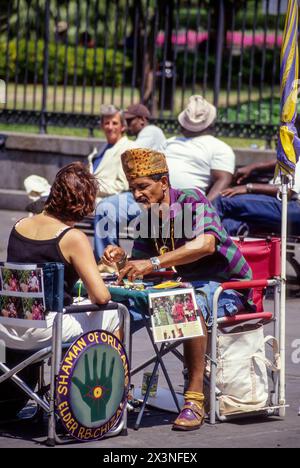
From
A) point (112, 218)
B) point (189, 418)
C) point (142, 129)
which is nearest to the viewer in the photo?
point (189, 418)

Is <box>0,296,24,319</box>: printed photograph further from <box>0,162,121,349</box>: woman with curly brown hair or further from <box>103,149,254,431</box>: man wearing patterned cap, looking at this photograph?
<box>103,149,254,431</box>: man wearing patterned cap

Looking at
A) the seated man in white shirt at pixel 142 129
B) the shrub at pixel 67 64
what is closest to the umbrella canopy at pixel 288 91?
the seated man in white shirt at pixel 142 129

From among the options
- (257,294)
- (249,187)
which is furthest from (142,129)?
(257,294)

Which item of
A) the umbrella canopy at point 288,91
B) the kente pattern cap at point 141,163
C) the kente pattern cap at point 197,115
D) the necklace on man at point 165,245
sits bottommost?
the necklace on man at point 165,245

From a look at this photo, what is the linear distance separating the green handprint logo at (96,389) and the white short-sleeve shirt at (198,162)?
13.9ft

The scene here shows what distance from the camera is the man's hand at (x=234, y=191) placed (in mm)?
9719

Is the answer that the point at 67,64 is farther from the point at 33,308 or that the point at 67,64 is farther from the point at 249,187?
the point at 33,308

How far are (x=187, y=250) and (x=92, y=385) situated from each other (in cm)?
92

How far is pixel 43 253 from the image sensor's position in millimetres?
5641

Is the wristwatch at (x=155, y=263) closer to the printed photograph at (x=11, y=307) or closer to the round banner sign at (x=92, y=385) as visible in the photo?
the round banner sign at (x=92, y=385)

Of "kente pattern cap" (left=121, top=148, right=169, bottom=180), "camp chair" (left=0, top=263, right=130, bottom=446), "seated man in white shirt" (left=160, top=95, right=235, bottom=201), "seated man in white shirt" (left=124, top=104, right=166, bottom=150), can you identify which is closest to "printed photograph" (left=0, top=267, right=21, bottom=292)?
"camp chair" (left=0, top=263, right=130, bottom=446)

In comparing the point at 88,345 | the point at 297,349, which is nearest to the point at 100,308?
the point at 88,345

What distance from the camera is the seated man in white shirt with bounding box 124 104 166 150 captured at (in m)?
10.6
